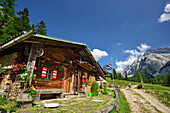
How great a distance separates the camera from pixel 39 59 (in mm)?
6773

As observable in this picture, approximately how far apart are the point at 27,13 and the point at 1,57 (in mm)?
23566

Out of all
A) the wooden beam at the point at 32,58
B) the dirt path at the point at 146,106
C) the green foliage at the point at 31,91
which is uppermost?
the wooden beam at the point at 32,58

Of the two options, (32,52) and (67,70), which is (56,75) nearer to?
(67,70)

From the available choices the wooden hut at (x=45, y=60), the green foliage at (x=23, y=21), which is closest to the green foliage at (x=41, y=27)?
the green foliage at (x=23, y=21)

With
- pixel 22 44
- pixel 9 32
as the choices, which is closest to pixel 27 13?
pixel 9 32

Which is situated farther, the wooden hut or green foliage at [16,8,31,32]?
green foliage at [16,8,31,32]

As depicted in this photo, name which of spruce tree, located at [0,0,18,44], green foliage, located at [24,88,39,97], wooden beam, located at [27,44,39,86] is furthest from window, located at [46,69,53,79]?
spruce tree, located at [0,0,18,44]

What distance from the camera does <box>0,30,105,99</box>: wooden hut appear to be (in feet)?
18.0

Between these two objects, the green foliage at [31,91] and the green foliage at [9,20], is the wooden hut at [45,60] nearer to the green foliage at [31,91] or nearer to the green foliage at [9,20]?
the green foliage at [31,91]

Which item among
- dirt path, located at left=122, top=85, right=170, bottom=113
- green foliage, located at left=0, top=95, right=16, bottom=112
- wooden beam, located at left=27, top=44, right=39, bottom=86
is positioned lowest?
dirt path, located at left=122, top=85, right=170, bottom=113

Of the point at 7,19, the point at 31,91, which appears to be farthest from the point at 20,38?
the point at 7,19

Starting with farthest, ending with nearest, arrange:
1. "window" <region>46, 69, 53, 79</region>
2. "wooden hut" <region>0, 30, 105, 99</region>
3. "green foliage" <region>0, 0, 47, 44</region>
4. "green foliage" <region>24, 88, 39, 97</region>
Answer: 1. "green foliage" <region>0, 0, 47, 44</region>
2. "window" <region>46, 69, 53, 79</region>
3. "wooden hut" <region>0, 30, 105, 99</region>
4. "green foliage" <region>24, 88, 39, 97</region>

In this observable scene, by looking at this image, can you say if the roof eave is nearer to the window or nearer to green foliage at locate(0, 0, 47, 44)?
the window

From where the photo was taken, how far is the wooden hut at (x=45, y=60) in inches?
216
